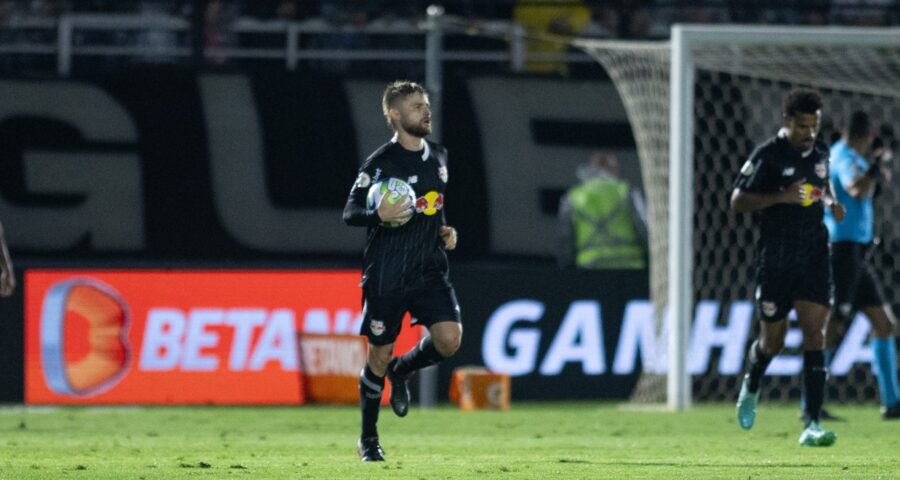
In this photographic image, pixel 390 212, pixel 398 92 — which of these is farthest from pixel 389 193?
pixel 398 92

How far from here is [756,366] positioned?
1076 cm

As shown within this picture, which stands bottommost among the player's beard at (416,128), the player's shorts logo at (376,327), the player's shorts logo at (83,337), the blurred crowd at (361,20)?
the player's shorts logo at (83,337)

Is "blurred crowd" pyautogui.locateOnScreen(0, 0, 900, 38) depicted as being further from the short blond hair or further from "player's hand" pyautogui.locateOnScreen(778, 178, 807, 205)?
the short blond hair

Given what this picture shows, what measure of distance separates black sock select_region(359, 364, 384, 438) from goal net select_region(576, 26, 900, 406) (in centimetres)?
510

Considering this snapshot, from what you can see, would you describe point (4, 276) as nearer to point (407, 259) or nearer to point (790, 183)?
point (407, 259)

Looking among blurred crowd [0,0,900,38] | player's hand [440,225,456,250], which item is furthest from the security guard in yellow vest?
player's hand [440,225,456,250]

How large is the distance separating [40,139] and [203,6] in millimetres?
2137

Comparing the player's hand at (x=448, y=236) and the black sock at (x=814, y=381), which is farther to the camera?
the black sock at (x=814, y=381)

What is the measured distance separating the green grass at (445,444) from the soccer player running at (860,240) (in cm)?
43

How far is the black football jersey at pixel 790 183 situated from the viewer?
10297mm

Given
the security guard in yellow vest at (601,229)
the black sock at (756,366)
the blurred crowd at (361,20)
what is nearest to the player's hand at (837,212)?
the black sock at (756,366)

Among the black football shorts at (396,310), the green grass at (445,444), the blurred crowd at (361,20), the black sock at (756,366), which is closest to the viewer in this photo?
the green grass at (445,444)

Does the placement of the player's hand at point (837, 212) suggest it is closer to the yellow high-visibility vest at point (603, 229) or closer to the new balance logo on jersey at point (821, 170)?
the new balance logo on jersey at point (821, 170)

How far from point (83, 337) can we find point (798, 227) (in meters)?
6.42
